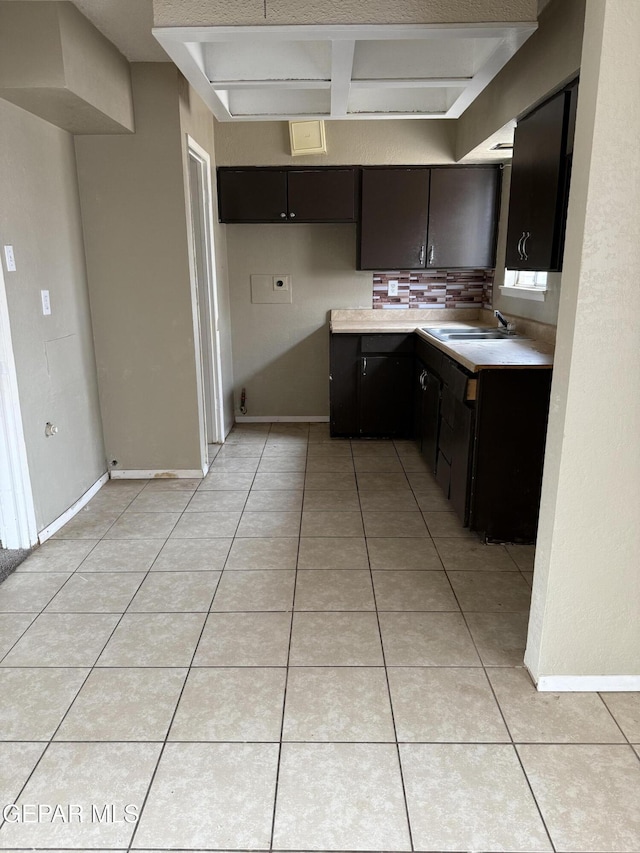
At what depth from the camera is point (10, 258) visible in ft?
8.88

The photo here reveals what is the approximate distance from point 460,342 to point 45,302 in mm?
2270

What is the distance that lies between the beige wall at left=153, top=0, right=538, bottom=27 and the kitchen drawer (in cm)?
236

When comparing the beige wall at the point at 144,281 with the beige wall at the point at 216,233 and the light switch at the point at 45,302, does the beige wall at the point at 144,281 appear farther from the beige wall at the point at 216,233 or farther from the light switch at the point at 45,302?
the light switch at the point at 45,302

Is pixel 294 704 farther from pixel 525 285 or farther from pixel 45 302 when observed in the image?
pixel 525 285

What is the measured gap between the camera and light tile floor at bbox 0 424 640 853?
4.82 ft

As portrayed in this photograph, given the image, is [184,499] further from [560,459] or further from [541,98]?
[541,98]

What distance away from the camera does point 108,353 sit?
3684mm

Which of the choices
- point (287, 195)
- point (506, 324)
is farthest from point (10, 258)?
point (506, 324)

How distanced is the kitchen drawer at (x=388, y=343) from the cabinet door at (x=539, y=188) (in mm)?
1264

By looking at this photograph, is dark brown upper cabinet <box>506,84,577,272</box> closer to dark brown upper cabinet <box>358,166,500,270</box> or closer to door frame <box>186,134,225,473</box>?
dark brown upper cabinet <box>358,166,500,270</box>

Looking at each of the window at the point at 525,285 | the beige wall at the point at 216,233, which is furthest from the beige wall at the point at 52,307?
the window at the point at 525,285

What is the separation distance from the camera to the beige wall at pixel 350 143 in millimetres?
4375

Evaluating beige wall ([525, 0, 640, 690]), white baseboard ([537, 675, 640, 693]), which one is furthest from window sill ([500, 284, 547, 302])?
white baseboard ([537, 675, 640, 693])

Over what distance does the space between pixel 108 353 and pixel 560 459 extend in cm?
284
